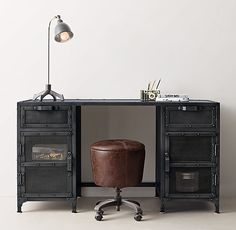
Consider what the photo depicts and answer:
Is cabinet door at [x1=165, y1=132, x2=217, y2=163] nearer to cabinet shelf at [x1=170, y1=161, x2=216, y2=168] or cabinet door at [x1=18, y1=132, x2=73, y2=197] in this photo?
cabinet shelf at [x1=170, y1=161, x2=216, y2=168]

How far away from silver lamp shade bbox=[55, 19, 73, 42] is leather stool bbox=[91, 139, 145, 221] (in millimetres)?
967

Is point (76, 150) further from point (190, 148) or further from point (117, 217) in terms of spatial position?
point (190, 148)

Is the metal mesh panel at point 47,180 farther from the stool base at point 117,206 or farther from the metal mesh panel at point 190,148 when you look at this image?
the metal mesh panel at point 190,148

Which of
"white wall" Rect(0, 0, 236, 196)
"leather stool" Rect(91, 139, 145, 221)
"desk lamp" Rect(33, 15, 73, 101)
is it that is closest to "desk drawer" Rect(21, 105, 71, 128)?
"desk lamp" Rect(33, 15, 73, 101)

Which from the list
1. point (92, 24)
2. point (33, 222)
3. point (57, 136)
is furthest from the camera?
point (92, 24)

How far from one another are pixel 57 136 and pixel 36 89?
724 mm

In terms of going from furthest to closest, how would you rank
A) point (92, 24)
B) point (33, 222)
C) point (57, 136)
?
1. point (92, 24)
2. point (57, 136)
3. point (33, 222)

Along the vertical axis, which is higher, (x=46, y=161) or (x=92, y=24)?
(x=92, y=24)

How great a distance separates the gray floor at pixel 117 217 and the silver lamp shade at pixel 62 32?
1.45 m

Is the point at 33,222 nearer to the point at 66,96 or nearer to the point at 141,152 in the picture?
the point at 141,152

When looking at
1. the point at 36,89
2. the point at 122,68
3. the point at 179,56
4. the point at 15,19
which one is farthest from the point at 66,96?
the point at 179,56

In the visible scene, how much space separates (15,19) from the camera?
4.13 metres

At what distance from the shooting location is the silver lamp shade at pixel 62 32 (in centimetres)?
364

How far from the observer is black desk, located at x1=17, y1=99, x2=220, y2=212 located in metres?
3.58
